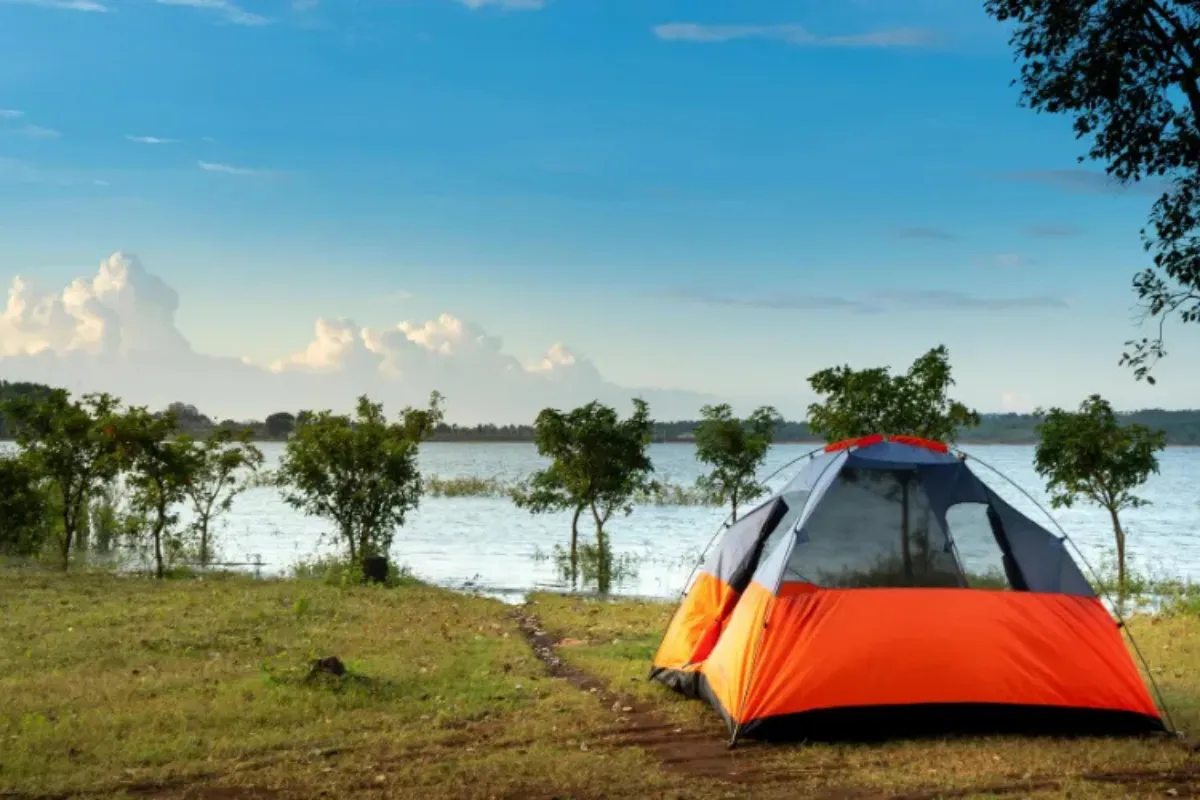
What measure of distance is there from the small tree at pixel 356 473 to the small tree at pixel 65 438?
13.9 ft

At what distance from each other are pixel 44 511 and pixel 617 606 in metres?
17.3

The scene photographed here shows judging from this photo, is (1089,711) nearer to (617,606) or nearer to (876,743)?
(876,743)

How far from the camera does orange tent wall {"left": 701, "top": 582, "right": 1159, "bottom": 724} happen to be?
374 inches

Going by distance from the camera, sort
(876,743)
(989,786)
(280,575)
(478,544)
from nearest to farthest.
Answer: (989,786)
(876,743)
(280,575)
(478,544)

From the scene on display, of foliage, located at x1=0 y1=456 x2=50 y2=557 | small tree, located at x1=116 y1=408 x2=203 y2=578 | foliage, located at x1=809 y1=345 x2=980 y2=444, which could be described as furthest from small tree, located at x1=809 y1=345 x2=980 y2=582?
foliage, located at x1=0 y1=456 x2=50 y2=557

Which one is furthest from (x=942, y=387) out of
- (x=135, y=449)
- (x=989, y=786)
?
(x=135, y=449)

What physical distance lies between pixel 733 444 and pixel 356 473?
10.3 m

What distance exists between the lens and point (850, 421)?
69.8 feet

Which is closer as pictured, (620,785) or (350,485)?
(620,785)

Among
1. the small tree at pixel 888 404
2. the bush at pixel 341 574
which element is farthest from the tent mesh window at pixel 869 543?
the bush at pixel 341 574

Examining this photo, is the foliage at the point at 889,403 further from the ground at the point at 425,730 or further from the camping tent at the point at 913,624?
the camping tent at the point at 913,624

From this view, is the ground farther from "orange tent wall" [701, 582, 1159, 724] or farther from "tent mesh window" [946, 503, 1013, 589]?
"tent mesh window" [946, 503, 1013, 589]

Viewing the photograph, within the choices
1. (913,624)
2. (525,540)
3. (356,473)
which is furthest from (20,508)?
(913,624)

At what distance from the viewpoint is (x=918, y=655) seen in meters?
9.65
